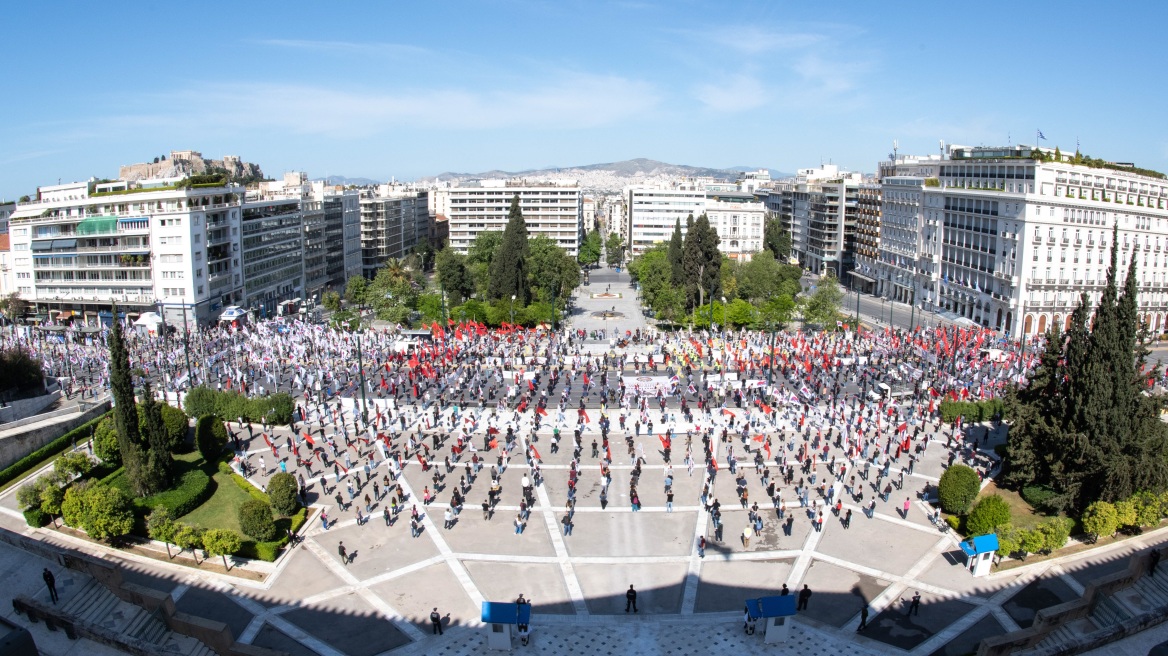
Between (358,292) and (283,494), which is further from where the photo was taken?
(358,292)

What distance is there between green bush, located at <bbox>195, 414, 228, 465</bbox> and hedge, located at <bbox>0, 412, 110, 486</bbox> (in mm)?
6782

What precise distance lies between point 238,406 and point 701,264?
146 feet

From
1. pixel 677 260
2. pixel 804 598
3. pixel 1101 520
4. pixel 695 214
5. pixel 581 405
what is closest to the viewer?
pixel 804 598

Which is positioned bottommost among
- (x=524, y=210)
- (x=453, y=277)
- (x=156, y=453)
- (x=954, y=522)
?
(x=954, y=522)

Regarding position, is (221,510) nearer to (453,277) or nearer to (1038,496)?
(1038,496)

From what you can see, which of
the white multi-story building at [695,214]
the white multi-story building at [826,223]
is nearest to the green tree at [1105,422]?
the white multi-story building at [826,223]

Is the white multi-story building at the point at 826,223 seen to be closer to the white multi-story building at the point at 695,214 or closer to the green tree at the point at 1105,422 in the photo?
the white multi-story building at the point at 695,214

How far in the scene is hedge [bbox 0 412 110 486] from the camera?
121 feet

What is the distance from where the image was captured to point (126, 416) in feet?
111

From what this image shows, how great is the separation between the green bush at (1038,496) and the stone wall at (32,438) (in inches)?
1767

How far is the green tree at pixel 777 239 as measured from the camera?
132m

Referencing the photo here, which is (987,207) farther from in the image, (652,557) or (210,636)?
(210,636)

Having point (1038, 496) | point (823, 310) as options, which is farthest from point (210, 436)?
point (823, 310)

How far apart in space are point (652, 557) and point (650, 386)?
19.0 meters
